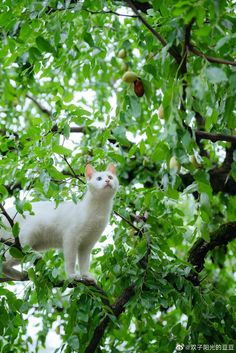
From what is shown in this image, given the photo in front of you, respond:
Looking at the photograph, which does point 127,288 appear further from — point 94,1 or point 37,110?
point 37,110

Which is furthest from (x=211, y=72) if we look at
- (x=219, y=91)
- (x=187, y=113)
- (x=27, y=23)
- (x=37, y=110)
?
(x=37, y=110)

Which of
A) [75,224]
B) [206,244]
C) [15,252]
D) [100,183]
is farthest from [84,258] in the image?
[15,252]

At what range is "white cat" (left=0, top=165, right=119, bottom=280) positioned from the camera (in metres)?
3.80

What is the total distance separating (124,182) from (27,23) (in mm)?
2716

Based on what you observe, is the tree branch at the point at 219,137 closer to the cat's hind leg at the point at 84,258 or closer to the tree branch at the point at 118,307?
the tree branch at the point at 118,307

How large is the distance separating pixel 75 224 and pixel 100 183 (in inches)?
12.5

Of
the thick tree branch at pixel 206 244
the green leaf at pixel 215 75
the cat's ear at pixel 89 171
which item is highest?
the green leaf at pixel 215 75

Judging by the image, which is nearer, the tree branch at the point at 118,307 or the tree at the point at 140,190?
the tree at the point at 140,190

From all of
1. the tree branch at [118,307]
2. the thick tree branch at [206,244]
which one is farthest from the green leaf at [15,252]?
the thick tree branch at [206,244]

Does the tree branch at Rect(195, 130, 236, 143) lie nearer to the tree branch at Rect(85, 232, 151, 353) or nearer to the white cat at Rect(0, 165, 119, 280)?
the tree branch at Rect(85, 232, 151, 353)

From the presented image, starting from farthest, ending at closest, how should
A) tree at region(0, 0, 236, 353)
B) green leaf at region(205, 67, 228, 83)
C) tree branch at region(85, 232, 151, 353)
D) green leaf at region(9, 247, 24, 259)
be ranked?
1. tree branch at region(85, 232, 151, 353)
2. green leaf at region(9, 247, 24, 259)
3. tree at region(0, 0, 236, 353)
4. green leaf at region(205, 67, 228, 83)

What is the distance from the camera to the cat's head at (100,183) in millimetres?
3884

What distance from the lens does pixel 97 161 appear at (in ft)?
13.4

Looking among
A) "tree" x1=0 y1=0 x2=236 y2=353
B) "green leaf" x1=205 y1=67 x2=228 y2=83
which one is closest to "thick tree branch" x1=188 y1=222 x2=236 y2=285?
"tree" x1=0 y1=0 x2=236 y2=353
